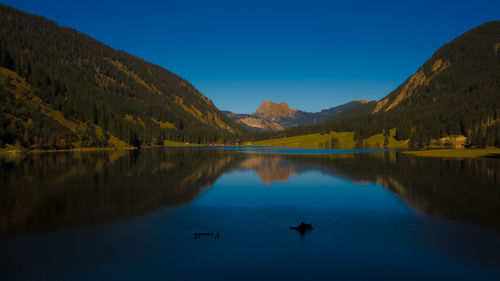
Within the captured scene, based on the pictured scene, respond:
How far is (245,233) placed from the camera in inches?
848

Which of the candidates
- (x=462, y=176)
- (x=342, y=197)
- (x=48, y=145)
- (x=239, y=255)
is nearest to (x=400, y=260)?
(x=239, y=255)

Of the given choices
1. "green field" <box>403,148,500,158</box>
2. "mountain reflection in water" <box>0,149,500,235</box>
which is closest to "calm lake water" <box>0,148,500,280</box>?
"mountain reflection in water" <box>0,149,500,235</box>

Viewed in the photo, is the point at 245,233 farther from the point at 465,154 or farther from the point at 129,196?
the point at 465,154

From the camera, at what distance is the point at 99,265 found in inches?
618

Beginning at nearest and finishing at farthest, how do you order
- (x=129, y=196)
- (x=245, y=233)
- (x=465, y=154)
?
(x=245, y=233), (x=129, y=196), (x=465, y=154)

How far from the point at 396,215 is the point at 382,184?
62.5 feet

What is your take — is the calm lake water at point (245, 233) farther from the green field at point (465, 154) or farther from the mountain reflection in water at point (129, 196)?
the green field at point (465, 154)

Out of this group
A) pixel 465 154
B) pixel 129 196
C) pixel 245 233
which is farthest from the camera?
pixel 465 154

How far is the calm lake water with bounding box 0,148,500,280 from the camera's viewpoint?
15.2 meters

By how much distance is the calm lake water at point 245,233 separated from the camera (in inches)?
600

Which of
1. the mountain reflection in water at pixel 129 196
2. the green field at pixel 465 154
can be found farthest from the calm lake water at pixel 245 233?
the green field at pixel 465 154

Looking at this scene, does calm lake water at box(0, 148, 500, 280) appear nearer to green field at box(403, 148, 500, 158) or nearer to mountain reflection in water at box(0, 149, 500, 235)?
mountain reflection in water at box(0, 149, 500, 235)

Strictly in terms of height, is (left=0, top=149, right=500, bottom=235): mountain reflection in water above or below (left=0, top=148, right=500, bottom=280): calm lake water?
above

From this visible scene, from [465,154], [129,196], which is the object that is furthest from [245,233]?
[465,154]
